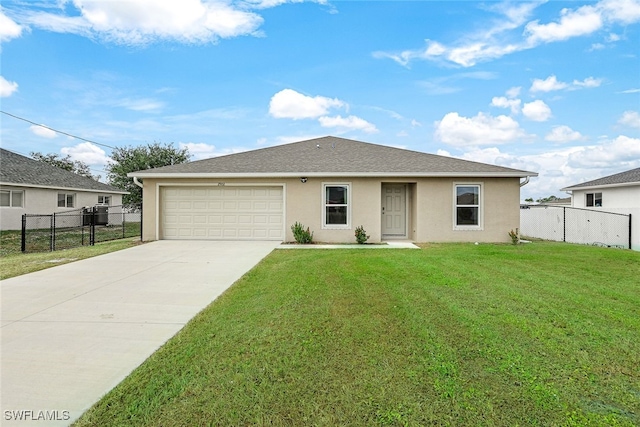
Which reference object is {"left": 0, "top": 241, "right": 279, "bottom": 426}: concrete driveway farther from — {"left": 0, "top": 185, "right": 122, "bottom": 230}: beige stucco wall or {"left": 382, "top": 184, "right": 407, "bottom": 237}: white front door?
{"left": 0, "top": 185, "right": 122, "bottom": 230}: beige stucco wall

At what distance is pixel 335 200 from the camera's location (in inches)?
488

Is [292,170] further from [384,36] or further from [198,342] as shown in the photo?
[198,342]

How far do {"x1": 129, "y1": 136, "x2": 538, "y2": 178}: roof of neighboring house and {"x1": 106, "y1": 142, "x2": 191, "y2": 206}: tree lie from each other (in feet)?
50.5

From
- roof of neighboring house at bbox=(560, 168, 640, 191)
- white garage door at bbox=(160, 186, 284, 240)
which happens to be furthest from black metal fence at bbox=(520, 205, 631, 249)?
white garage door at bbox=(160, 186, 284, 240)

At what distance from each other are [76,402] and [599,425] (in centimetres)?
376

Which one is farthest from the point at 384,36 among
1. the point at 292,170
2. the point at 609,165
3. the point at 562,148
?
the point at 609,165

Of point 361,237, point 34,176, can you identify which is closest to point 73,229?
point 34,176

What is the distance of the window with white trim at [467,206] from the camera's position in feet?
40.1

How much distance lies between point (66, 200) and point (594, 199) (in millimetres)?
31151

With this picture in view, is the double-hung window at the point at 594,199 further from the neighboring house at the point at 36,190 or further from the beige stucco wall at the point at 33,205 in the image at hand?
the beige stucco wall at the point at 33,205

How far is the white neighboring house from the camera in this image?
14.3 metres

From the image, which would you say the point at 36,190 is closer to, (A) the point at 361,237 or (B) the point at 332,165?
(B) the point at 332,165

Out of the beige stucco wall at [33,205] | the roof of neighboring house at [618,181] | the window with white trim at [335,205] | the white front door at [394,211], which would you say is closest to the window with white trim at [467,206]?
the white front door at [394,211]

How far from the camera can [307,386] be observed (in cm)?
272
